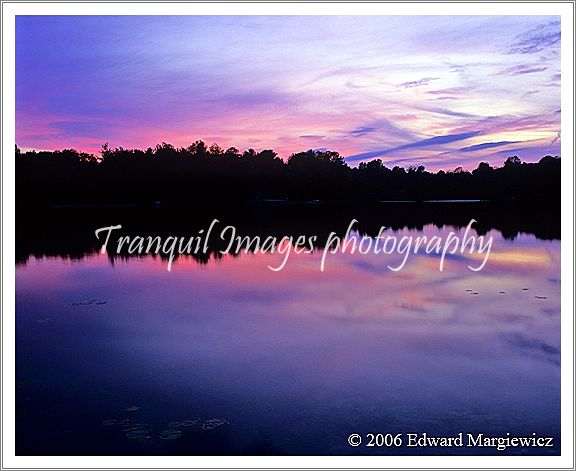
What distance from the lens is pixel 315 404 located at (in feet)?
18.4

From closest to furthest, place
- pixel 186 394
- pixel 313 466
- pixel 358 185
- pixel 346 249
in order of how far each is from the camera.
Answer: pixel 313 466 → pixel 186 394 → pixel 346 249 → pixel 358 185

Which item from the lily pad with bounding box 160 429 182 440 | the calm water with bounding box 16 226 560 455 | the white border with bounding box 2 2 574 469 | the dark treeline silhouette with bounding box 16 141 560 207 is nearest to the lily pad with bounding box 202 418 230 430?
the calm water with bounding box 16 226 560 455

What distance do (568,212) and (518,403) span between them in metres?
2.09

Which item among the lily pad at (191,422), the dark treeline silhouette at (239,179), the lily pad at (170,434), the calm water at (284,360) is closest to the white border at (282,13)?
the calm water at (284,360)

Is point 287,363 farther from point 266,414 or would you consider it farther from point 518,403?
point 518,403

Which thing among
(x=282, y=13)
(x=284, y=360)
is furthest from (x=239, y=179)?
(x=282, y=13)

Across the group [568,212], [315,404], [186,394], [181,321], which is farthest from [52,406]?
[568,212]

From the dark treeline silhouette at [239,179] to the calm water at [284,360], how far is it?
2942 centimetres

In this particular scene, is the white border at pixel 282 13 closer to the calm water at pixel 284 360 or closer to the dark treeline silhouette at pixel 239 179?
the calm water at pixel 284 360

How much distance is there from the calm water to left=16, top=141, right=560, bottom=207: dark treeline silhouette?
29424mm

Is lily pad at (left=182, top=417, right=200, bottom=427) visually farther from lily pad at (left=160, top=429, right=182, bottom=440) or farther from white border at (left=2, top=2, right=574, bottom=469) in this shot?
white border at (left=2, top=2, right=574, bottom=469)

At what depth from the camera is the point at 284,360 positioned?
23.2 feet

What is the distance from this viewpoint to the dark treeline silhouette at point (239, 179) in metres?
47.2

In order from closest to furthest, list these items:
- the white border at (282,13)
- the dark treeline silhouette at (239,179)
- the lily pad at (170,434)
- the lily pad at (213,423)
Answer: the white border at (282,13), the lily pad at (170,434), the lily pad at (213,423), the dark treeline silhouette at (239,179)
